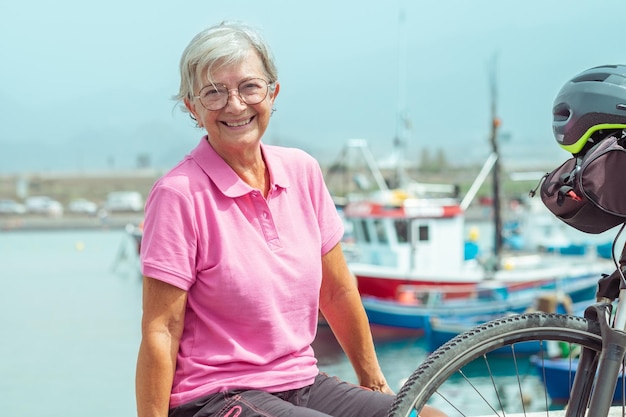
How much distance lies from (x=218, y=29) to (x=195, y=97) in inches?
5.9

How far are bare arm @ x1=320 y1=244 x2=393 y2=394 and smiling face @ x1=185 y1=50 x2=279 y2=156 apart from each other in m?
0.36

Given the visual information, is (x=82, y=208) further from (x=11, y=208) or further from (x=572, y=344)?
(x=572, y=344)

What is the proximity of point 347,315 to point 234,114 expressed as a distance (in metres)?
0.57

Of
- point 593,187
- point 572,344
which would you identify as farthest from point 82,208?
point 593,187

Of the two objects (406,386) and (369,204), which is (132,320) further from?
(406,386)

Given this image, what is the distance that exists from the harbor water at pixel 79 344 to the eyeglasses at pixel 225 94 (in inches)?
474

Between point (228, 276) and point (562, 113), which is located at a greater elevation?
point (562, 113)

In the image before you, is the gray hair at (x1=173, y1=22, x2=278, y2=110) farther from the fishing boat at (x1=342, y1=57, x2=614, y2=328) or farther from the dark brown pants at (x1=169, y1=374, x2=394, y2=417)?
the fishing boat at (x1=342, y1=57, x2=614, y2=328)

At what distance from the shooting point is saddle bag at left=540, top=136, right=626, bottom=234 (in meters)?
1.71

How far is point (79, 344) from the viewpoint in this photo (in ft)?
72.6

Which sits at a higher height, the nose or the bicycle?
the nose

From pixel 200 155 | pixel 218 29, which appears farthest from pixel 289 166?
pixel 218 29

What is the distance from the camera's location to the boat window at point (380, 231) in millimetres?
18425

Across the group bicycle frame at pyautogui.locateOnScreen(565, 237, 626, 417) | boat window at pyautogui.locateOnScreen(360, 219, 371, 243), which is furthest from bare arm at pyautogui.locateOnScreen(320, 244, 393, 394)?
boat window at pyautogui.locateOnScreen(360, 219, 371, 243)
